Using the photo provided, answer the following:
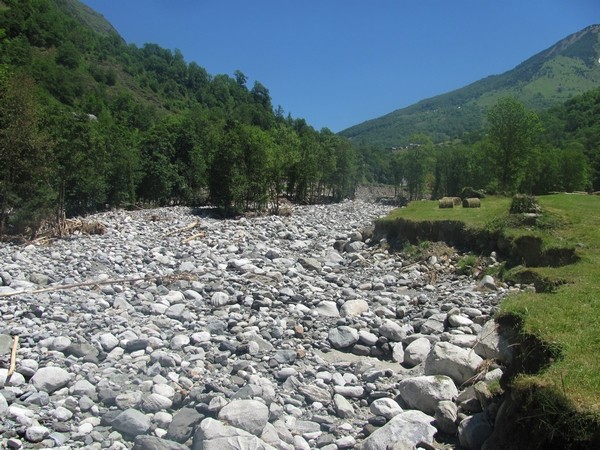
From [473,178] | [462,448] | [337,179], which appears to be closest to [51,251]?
[462,448]

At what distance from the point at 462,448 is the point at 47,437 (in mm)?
5996

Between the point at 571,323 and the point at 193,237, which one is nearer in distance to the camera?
the point at 571,323

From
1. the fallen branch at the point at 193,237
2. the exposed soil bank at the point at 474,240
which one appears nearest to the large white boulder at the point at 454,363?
the exposed soil bank at the point at 474,240

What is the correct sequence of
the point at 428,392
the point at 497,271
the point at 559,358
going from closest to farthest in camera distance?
1. the point at 559,358
2. the point at 428,392
3. the point at 497,271

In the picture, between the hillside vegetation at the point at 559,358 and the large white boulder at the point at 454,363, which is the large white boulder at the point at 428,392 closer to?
the large white boulder at the point at 454,363

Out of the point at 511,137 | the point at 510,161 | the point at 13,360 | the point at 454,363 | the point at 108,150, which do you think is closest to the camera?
the point at 454,363

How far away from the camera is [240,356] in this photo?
1008cm

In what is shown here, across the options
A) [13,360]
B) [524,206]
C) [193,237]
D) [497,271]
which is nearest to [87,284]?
[13,360]

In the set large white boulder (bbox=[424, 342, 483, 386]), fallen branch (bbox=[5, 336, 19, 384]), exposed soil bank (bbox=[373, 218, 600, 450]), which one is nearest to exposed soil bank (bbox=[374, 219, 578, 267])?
exposed soil bank (bbox=[373, 218, 600, 450])

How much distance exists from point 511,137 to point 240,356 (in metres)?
39.1

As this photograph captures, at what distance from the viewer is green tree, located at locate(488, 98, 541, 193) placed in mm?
41750

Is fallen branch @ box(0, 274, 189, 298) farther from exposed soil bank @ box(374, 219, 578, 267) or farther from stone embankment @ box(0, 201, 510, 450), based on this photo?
exposed soil bank @ box(374, 219, 578, 267)

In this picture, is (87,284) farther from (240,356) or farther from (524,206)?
(524,206)

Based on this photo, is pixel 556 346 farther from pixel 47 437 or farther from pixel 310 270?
pixel 310 270
